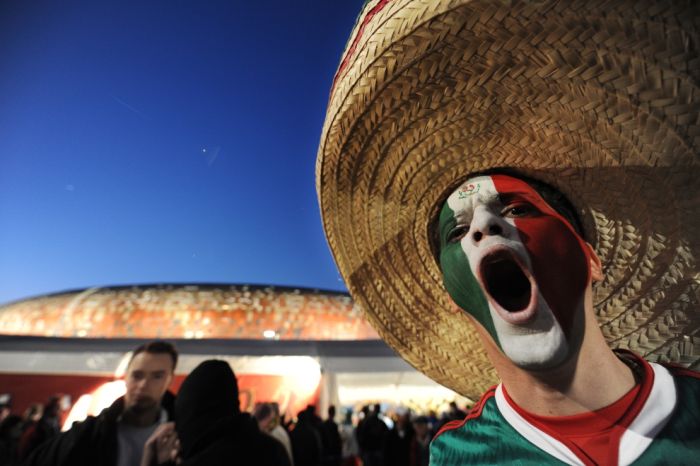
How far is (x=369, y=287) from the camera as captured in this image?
5.16 feet

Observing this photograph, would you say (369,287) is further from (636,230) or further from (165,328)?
(165,328)

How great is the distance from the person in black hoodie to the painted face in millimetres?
935

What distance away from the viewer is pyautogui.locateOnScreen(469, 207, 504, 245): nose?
1.02m

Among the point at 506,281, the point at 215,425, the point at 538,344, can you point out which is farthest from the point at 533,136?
the point at 215,425

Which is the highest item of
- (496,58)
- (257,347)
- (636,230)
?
(257,347)

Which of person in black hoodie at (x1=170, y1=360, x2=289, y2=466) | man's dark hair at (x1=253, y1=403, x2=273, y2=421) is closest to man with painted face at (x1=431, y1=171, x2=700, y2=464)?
person in black hoodie at (x1=170, y1=360, x2=289, y2=466)

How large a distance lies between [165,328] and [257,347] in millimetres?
6500

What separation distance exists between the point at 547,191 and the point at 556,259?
0.33m

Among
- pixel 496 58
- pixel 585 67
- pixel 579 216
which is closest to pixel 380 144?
pixel 496 58

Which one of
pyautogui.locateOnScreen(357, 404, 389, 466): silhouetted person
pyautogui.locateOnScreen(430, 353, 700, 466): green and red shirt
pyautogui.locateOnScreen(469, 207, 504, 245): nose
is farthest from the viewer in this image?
pyautogui.locateOnScreen(357, 404, 389, 466): silhouetted person

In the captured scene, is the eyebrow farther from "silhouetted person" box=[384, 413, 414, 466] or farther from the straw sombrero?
"silhouetted person" box=[384, 413, 414, 466]

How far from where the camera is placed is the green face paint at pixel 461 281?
3.37 ft

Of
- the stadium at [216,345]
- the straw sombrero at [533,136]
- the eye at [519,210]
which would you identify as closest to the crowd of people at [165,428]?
the straw sombrero at [533,136]

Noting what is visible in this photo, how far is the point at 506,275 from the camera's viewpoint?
3.54 feet
